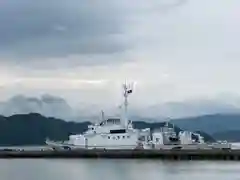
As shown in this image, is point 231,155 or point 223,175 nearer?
point 223,175

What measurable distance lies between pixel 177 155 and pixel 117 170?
2456 cm

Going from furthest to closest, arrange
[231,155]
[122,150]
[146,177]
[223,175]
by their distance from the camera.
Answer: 1. [122,150]
2. [231,155]
3. [146,177]
4. [223,175]

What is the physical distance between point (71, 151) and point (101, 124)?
877 cm

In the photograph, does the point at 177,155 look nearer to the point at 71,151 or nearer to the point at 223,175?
the point at 71,151

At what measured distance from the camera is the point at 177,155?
101 metres

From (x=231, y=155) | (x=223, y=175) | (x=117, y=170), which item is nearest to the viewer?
(x=223, y=175)

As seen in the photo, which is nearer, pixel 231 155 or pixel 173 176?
pixel 173 176

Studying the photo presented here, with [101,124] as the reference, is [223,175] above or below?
below

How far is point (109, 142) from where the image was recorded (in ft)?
380

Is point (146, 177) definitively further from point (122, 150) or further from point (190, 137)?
point (190, 137)

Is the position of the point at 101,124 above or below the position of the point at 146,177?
above

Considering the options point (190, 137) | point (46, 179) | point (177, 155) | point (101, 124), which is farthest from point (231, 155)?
point (46, 179)

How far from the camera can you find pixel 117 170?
78.6 m

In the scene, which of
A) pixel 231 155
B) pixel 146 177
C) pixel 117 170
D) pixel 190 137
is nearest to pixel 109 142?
pixel 190 137
